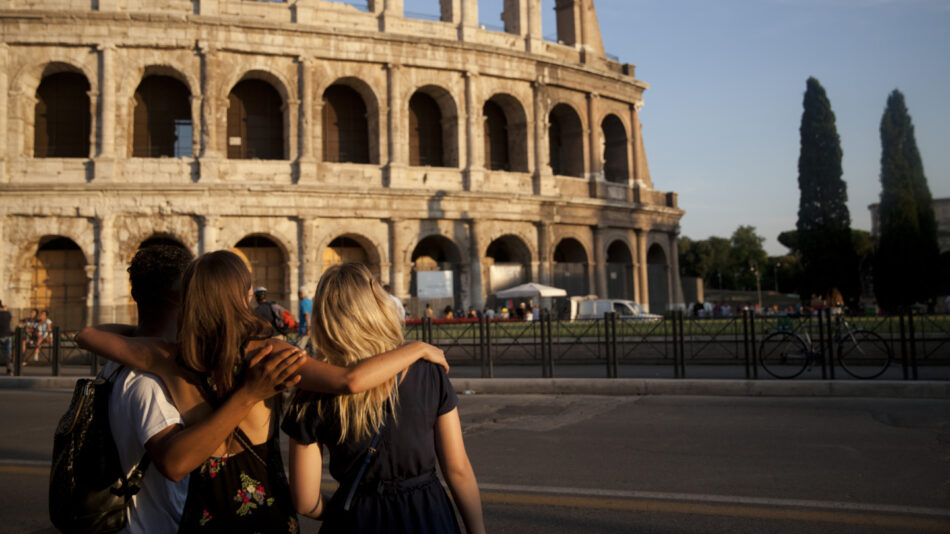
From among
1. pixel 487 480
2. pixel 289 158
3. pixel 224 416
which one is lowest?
pixel 487 480

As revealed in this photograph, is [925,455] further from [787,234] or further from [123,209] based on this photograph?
[787,234]

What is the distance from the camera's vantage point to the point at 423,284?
2605cm

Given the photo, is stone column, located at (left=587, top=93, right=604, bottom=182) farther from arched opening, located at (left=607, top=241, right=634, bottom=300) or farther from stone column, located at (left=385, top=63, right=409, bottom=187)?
stone column, located at (left=385, top=63, right=409, bottom=187)

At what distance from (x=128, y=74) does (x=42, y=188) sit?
15.9ft

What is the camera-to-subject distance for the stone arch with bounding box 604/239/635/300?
3091 centimetres

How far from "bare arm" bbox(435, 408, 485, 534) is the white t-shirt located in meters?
0.86

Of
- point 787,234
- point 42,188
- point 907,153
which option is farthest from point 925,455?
point 787,234

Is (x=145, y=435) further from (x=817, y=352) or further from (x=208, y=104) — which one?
(x=208, y=104)

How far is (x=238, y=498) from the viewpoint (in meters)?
2.20

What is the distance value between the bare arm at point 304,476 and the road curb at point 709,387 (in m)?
8.74

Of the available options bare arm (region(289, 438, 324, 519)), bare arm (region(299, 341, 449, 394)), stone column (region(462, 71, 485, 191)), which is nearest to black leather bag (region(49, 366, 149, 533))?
bare arm (region(289, 438, 324, 519))

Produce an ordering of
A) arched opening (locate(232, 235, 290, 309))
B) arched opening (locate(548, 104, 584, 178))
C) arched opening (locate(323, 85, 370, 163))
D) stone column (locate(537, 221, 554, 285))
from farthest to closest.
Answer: arched opening (locate(548, 104, 584, 178)) → stone column (locate(537, 221, 554, 285)) → arched opening (locate(323, 85, 370, 163)) → arched opening (locate(232, 235, 290, 309))

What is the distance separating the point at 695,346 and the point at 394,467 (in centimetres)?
1224

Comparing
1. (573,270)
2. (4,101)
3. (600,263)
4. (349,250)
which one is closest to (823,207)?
(600,263)
